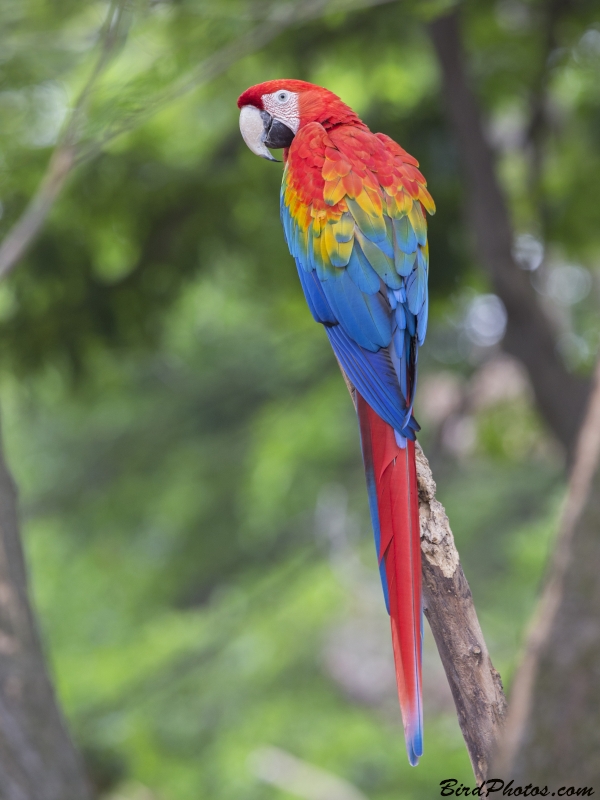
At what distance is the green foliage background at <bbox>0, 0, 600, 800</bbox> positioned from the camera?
2541 mm

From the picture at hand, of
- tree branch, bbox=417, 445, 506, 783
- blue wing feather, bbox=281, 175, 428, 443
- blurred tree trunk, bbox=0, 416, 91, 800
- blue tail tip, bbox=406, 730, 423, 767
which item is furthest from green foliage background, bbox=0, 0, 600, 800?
blue tail tip, bbox=406, 730, 423, 767

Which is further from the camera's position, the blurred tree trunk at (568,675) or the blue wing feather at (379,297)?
the blue wing feather at (379,297)

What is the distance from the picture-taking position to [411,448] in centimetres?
110

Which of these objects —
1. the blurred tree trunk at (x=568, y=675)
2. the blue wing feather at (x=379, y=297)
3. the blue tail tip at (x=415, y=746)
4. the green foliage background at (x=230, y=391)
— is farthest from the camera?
the green foliage background at (x=230, y=391)

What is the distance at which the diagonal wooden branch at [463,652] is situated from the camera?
997mm

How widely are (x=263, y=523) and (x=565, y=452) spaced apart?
1.59 metres

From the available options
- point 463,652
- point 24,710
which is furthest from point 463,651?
point 24,710

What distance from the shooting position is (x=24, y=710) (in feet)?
5.19

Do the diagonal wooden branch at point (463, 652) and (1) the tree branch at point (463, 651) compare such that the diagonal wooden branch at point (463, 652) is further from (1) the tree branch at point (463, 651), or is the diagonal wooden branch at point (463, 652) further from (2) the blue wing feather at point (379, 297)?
(2) the blue wing feather at point (379, 297)

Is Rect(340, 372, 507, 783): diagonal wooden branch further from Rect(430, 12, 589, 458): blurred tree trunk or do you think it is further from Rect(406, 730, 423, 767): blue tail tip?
Rect(430, 12, 589, 458): blurred tree trunk

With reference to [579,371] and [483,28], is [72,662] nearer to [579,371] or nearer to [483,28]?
[579,371]

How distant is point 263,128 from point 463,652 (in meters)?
1.12

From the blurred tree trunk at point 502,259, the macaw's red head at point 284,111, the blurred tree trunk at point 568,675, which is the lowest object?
the blurred tree trunk at point 568,675

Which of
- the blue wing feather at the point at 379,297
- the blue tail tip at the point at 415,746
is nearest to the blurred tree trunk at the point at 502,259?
the blue wing feather at the point at 379,297
